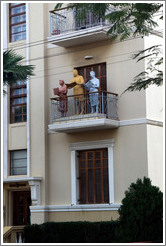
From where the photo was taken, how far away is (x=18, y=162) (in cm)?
2555

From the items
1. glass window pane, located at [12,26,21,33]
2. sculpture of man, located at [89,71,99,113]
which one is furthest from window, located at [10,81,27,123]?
sculpture of man, located at [89,71,99,113]

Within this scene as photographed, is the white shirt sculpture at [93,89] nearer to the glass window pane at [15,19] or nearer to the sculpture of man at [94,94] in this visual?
the sculpture of man at [94,94]

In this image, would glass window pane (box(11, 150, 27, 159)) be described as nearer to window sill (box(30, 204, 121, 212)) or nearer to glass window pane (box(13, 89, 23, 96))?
window sill (box(30, 204, 121, 212))

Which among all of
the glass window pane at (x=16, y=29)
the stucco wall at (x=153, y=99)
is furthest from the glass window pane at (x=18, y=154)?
the stucco wall at (x=153, y=99)

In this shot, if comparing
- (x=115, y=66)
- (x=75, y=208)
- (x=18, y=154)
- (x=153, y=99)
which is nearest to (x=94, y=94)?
(x=115, y=66)

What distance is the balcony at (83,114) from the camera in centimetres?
2197

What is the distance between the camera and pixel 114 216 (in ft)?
72.6

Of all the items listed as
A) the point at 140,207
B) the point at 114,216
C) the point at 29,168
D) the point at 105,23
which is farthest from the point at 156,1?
the point at 29,168

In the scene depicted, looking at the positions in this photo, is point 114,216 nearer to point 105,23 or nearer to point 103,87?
point 103,87

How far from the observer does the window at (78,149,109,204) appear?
22.9 metres

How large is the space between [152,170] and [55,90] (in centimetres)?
535

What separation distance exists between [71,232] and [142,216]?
6116 mm

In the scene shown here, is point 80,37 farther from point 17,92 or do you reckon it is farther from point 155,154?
point 155,154

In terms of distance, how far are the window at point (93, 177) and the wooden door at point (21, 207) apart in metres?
3.34
